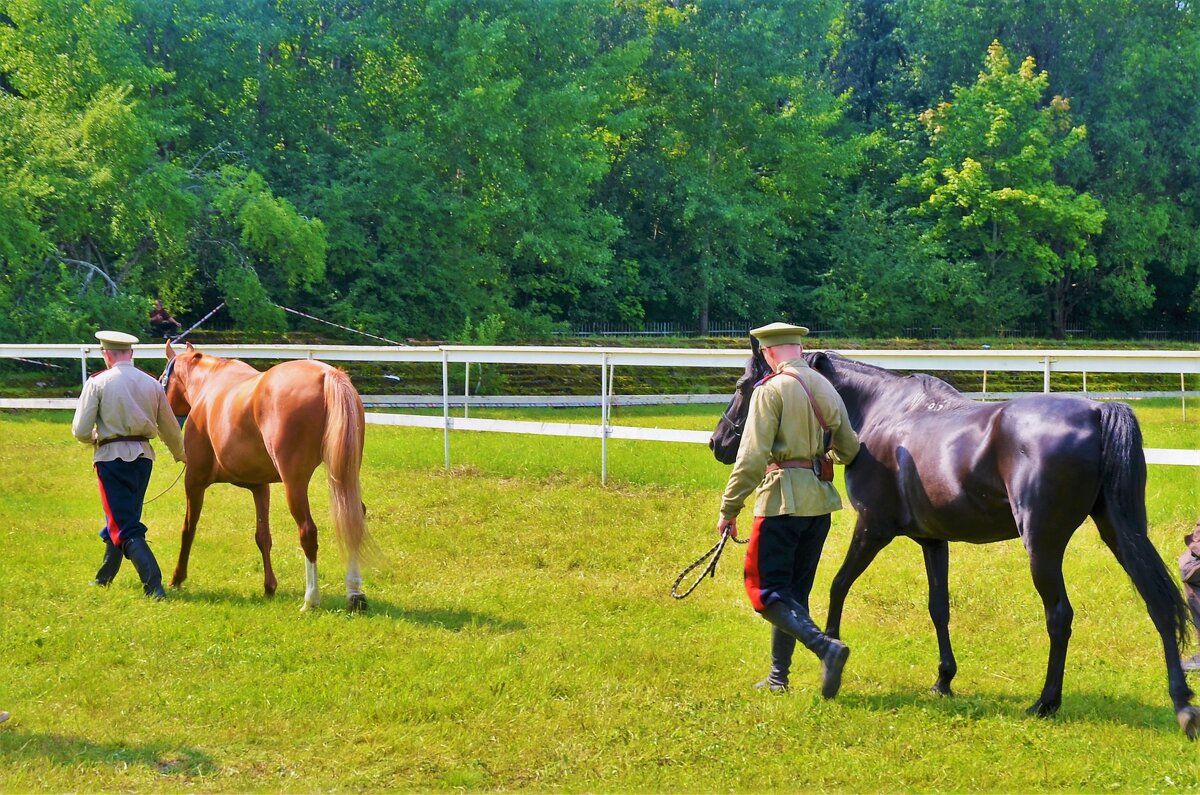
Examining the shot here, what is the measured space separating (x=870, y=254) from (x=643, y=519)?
106 feet

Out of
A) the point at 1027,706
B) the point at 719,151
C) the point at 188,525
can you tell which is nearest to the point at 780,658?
the point at 1027,706

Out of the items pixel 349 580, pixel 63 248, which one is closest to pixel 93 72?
pixel 63 248

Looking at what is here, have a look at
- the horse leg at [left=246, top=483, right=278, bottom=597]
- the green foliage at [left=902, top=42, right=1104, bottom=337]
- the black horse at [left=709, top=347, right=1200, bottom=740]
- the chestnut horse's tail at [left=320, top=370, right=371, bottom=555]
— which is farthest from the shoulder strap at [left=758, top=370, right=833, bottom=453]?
the green foliage at [left=902, top=42, right=1104, bottom=337]

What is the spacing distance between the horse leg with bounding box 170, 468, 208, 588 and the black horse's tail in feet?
20.5

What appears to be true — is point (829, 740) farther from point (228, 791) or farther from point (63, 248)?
point (63, 248)

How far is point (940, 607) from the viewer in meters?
6.31

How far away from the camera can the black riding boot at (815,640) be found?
5.62 m

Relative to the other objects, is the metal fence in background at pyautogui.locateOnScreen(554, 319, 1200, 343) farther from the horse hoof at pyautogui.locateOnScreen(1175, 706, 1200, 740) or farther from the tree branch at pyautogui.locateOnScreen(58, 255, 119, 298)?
the horse hoof at pyautogui.locateOnScreen(1175, 706, 1200, 740)

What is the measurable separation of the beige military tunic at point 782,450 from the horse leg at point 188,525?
4560 millimetres

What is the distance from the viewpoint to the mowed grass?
498cm

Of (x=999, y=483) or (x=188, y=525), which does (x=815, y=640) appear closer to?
(x=999, y=483)

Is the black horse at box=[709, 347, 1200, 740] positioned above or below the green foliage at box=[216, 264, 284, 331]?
below

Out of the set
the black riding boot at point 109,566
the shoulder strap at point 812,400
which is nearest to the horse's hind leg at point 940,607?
the shoulder strap at point 812,400

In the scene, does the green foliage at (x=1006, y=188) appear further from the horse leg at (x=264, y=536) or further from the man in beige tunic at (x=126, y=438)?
the man in beige tunic at (x=126, y=438)
